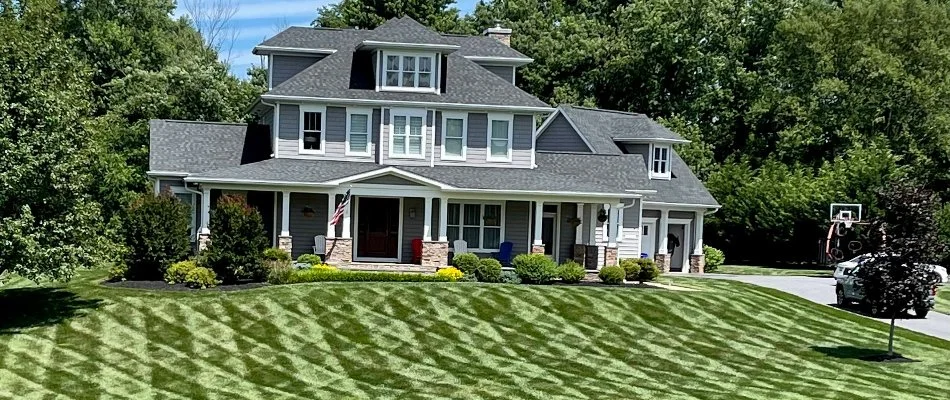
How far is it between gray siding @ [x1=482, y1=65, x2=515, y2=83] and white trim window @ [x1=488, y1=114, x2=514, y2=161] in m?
5.48

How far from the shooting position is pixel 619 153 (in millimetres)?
48688

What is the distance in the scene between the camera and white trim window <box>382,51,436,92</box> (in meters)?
41.4

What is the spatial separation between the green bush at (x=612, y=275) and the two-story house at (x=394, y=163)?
350 centimetres

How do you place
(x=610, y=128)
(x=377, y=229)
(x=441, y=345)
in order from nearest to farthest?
(x=441, y=345) < (x=377, y=229) < (x=610, y=128)

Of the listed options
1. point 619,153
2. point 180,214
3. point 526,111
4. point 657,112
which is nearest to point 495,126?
point 526,111

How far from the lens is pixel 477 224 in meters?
42.2

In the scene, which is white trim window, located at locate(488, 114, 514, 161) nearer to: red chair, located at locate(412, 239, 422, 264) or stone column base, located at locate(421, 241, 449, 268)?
red chair, located at locate(412, 239, 422, 264)

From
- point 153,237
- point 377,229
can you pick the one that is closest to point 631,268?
point 377,229

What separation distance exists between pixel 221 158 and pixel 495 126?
31.8 feet

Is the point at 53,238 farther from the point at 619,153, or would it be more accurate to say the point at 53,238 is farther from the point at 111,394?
the point at 619,153

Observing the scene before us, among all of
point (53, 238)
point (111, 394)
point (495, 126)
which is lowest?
point (111, 394)

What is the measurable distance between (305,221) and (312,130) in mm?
3118

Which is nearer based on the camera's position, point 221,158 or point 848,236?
point 221,158

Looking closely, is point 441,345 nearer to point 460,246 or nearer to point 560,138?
point 460,246
